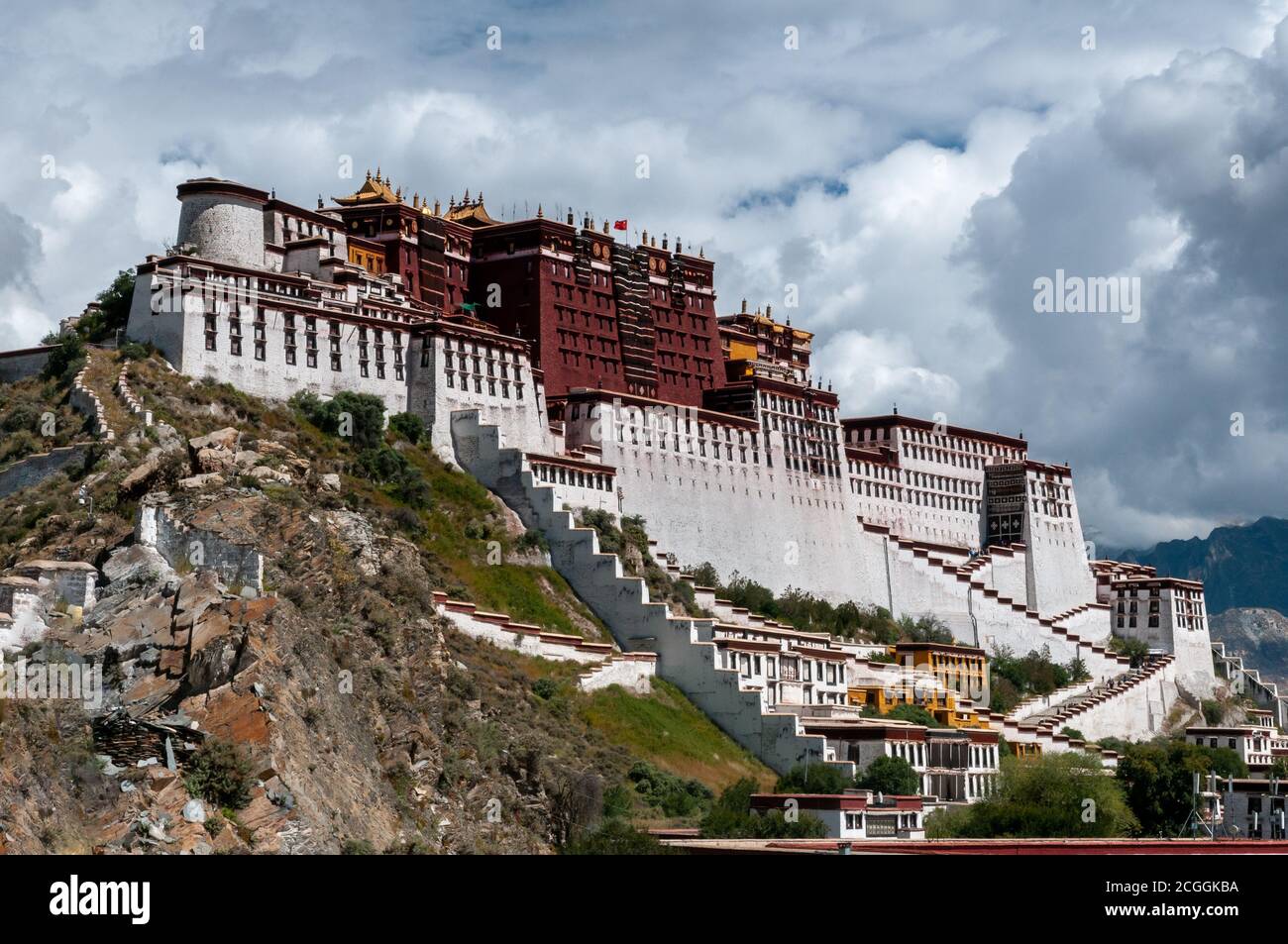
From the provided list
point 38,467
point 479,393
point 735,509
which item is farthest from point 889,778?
point 38,467

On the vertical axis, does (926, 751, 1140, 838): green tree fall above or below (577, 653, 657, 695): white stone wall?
below

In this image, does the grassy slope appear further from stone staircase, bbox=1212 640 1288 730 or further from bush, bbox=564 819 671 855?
stone staircase, bbox=1212 640 1288 730

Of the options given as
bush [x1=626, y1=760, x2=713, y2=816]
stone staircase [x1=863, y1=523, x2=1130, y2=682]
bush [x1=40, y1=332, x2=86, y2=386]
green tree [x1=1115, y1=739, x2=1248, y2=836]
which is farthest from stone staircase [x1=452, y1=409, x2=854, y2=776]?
stone staircase [x1=863, y1=523, x2=1130, y2=682]

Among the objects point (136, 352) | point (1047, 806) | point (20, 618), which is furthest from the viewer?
point (136, 352)

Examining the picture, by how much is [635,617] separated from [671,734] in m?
8.02

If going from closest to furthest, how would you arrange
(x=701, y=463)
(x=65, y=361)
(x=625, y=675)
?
1. (x=625, y=675)
2. (x=65, y=361)
3. (x=701, y=463)

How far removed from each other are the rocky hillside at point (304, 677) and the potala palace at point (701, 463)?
2.12 m

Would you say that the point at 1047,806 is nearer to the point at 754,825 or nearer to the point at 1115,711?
the point at 754,825

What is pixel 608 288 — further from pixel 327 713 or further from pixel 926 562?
pixel 327 713

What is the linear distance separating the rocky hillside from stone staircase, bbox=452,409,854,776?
91cm

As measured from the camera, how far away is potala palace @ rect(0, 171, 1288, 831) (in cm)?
7850

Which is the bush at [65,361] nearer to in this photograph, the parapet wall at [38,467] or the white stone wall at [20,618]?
the parapet wall at [38,467]

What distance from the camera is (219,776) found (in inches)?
1718

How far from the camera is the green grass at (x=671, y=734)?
69.9 m
